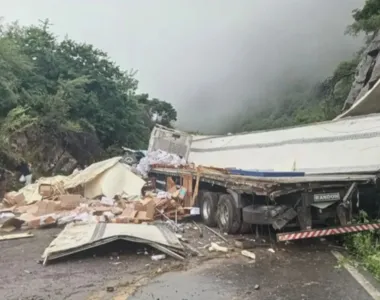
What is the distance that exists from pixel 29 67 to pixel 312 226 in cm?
1977

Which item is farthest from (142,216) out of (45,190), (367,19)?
(367,19)

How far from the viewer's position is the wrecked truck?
8.23 meters

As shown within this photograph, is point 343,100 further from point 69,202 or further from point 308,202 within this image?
point 308,202

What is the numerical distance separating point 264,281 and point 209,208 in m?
4.85

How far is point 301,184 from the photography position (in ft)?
26.4

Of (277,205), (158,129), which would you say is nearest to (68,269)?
(277,205)

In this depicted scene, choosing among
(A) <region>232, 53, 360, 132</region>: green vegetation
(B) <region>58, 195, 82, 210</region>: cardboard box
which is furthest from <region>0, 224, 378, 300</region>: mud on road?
(A) <region>232, 53, 360, 132</region>: green vegetation

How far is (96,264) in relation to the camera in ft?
24.9

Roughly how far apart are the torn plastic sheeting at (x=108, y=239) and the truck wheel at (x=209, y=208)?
204 centimetres

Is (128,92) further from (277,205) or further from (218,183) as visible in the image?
(277,205)

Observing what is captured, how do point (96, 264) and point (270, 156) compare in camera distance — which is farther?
point (270, 156)

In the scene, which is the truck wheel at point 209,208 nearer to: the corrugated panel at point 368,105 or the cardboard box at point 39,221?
the cardboard box at point 39,221

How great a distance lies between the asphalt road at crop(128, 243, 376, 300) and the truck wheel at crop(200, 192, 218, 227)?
3.06 metres

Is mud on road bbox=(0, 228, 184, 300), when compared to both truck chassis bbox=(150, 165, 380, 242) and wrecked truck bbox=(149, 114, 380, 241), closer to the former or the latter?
truck chassis bbox=(150, 165, 380, 242)
